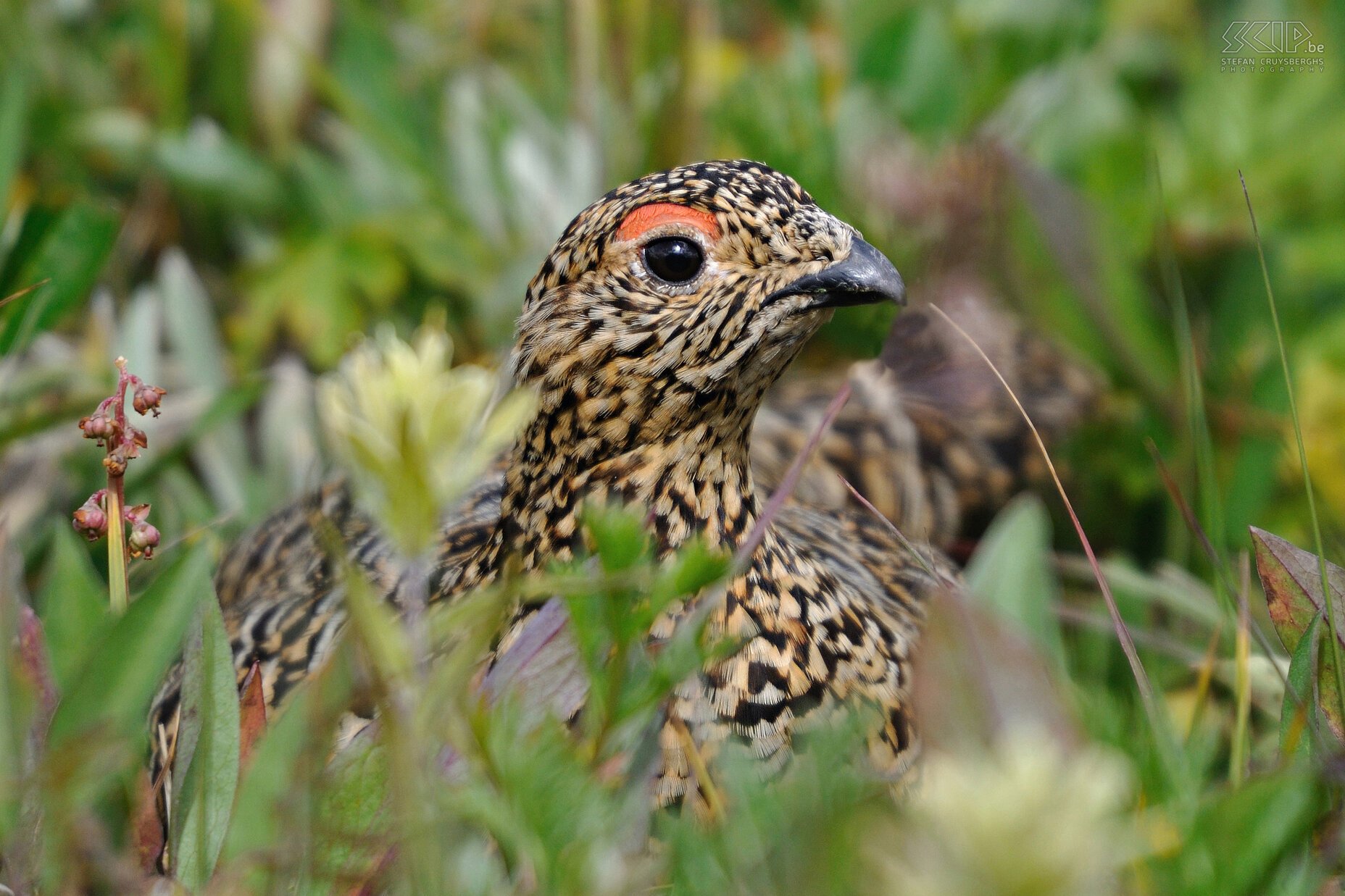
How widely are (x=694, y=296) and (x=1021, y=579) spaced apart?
0.60 metres

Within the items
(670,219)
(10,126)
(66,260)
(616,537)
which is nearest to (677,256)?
(670,219)

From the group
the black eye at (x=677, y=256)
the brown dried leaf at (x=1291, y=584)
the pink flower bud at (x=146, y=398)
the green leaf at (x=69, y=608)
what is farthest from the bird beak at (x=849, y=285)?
the green leaf at (x=69, y=608)

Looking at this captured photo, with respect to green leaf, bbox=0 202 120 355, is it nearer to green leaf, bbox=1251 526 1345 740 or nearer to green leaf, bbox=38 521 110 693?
green leaf, bbox=38 521 110 693

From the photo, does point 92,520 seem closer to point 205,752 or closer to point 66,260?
point 205,752

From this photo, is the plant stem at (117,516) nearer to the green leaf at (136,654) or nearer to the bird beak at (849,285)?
the green leaf at (136,654)

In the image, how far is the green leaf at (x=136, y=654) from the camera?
1.40 meters

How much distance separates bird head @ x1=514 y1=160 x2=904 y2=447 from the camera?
5.80ft

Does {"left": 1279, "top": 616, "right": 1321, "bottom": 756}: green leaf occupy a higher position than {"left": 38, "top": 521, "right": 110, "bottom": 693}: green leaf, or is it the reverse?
{"left": 38, "top": 521, "right": 110, "bottom": 693}: green leaf

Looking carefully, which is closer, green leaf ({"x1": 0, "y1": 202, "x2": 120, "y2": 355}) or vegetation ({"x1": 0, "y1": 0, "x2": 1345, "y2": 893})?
vegetation ({"x1": 0, "y1": 0, "x2": 1345, "y2": 893})

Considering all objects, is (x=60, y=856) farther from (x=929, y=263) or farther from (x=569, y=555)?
(x=929, y=263)

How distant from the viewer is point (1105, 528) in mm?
3088

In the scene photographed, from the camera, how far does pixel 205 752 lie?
52.6 inches

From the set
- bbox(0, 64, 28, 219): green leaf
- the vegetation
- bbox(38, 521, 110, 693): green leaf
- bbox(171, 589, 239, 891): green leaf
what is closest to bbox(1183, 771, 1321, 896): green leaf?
the vegetation

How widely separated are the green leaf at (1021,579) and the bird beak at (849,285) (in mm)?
395
